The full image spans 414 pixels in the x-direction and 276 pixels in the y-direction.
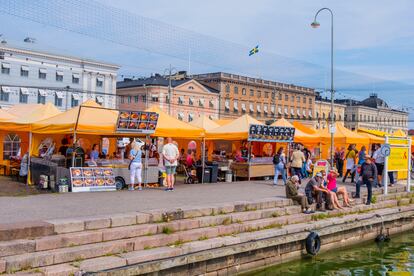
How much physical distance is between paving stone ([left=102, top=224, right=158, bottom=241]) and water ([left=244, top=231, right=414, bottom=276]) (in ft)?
9.27

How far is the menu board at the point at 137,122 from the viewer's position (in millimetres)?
17781

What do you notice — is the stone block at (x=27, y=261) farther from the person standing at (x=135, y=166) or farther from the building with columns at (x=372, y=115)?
the building with columns at (x=372, y=115)

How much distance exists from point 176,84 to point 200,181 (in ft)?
192

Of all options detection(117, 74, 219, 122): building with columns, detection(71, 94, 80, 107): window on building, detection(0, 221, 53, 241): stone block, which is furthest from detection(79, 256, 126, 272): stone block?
detection(117, 74, 219, 122): building with columns

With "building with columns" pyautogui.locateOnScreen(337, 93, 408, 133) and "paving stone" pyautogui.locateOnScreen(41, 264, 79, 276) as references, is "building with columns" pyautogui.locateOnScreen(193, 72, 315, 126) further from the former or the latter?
"paving stone" pyautogui.locateOnScreen(41, 264, 79, 276)

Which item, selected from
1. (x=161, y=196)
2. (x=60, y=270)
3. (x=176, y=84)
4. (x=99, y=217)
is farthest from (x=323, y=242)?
(x=176, y=84)

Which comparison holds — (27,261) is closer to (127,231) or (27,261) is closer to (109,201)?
(127,231)

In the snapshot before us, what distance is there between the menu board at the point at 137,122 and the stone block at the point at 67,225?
8.17m

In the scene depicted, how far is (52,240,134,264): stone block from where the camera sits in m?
8.71

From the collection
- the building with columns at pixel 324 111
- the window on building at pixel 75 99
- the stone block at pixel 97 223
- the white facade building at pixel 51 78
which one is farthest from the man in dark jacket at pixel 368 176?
the building with columns at pixel 324 111

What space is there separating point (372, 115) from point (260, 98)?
120 ft

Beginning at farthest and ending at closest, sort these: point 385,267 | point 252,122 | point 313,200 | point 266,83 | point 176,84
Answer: point 266,83, point 176,84, point 252,122, point 313,200, point 385,267

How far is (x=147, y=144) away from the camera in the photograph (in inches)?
764

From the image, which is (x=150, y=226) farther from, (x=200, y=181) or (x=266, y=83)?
(x=266, y=83)
